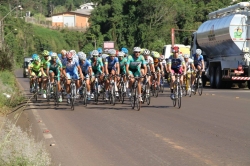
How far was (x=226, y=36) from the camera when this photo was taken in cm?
3062

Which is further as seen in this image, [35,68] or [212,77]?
[212,77]

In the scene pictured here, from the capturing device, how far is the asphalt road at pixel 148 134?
9812 millimetres

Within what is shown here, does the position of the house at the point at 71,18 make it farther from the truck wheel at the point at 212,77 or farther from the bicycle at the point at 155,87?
the bicycle at the point at 155,87

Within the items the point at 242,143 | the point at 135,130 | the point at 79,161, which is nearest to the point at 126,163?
the point at 79,161

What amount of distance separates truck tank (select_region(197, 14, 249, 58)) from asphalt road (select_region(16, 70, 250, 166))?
1036cm

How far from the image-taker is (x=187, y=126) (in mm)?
14047

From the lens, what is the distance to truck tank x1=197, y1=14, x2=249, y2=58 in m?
30.1

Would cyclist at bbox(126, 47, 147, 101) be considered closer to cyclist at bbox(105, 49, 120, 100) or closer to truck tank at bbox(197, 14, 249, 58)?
cyclist at bbox(105, 49, 120, 100)

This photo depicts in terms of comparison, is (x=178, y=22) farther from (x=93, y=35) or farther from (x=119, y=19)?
(x=93, y=35)

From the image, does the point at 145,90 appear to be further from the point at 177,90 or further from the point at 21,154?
the point at 21,154

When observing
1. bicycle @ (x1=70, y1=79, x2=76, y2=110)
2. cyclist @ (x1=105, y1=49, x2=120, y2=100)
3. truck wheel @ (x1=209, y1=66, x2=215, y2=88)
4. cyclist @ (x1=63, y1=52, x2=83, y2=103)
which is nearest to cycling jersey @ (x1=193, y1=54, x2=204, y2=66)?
cyclist @ (x1=105, y1=49, x2=120, y2=100)

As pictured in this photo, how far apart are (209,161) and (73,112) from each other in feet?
30.4

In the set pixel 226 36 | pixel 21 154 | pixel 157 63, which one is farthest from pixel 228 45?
pixel 21 154

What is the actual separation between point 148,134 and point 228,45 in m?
18.9
